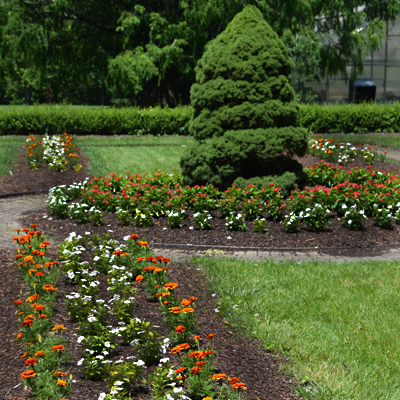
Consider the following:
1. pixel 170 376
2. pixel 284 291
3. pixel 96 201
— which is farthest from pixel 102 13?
pixel 170 376

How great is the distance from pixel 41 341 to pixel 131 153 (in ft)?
32.5

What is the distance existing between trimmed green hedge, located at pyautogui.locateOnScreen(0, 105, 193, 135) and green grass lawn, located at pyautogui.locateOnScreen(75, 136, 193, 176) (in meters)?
0.83

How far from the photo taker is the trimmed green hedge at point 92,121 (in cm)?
1524

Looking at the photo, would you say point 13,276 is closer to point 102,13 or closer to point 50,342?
point 50,342

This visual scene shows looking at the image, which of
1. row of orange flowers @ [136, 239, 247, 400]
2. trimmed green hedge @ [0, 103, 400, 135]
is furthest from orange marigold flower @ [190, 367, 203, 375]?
trimmed green hedge @ [0, 103, 400, 135]

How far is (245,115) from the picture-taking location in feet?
24.4

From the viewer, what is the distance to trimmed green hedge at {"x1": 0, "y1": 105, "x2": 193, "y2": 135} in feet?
50.0

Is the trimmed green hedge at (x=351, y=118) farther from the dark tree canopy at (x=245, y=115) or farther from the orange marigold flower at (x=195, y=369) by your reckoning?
the orange marigold flower at (x=195, y=369)

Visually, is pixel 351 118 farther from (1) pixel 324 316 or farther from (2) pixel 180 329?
(2) pixel 180 329

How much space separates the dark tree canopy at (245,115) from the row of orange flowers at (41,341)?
11.7ft

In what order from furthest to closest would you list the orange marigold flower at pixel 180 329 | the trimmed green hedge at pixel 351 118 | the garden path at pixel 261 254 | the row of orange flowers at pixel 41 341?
the trimmed green hedge at pixel 351 118 → the garden path at pixel 261 254 → the orange marigold flower at pixel 180 329 → the row of orange flowers at pixel 41 341

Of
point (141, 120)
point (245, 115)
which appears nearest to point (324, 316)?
point (245, 115)

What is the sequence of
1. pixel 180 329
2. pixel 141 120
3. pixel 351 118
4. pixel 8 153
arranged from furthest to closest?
pixel 351 118
pixel 141 120
pixel 8 153
pixel 180 329

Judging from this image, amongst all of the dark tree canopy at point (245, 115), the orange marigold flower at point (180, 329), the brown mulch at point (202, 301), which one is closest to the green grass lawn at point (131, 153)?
the dark tree canopy at point (245, 115)
